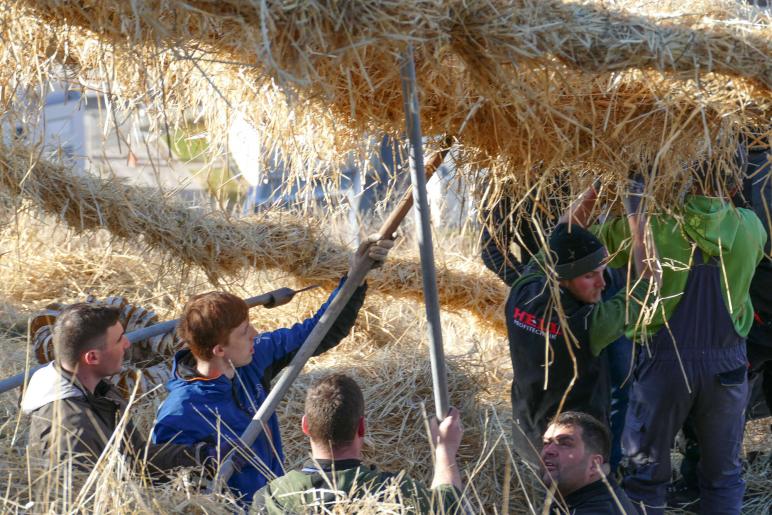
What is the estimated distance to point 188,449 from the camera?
2.99 meters

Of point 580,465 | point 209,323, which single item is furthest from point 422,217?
point 580,465

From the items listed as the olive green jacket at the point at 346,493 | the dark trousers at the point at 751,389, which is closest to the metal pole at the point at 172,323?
the olive green jacket at the point at 346,493

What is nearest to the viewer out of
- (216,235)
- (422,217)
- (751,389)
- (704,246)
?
(422,217)

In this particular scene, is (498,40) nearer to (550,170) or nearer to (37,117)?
(550,170)

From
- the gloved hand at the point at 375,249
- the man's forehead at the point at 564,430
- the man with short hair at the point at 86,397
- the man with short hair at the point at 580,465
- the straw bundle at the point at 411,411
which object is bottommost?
the straw bundle at the point at 411,411

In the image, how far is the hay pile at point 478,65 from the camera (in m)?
2.37

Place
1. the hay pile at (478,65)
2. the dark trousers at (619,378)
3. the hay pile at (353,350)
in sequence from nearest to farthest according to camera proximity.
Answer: the hay pile at (478,65) → the dark trousers at (619,378) → the hay pile at (353,350)

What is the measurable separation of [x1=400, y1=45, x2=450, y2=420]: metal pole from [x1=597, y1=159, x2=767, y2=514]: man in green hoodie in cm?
107

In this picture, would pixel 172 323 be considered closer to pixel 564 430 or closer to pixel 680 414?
pixel 564 430

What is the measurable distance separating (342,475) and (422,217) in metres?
0.79

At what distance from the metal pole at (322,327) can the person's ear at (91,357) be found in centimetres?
55

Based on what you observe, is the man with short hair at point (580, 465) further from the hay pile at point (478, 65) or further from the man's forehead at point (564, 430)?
the hay pile at point (478, 65)

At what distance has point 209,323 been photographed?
3.20 meters

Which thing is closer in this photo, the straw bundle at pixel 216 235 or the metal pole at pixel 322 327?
the metal pole at pixel 322 327
